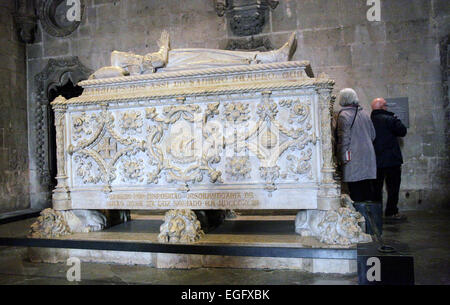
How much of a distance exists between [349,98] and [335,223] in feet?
4.07

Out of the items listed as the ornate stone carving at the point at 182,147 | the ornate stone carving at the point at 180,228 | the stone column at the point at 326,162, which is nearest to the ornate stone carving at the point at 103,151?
the ornate stone carving at the point at 182,147

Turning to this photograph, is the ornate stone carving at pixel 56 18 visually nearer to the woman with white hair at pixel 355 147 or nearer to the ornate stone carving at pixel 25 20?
the ornate stone carving at pixel 25 20

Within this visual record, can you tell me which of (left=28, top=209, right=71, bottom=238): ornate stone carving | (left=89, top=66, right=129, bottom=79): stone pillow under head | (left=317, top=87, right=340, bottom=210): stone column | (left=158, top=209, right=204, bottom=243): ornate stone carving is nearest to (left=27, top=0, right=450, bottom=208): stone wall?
(left=317, top=87, right=340, bottom=210): stone column

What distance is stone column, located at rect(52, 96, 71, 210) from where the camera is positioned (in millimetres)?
3806

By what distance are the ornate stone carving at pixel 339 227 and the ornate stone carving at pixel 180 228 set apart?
3.29 feet

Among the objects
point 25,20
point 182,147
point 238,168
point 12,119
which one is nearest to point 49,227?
point 182,147

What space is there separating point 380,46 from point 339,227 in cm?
370

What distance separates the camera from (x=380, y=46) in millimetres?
5723

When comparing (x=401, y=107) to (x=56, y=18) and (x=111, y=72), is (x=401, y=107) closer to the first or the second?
(x=111, y=72)

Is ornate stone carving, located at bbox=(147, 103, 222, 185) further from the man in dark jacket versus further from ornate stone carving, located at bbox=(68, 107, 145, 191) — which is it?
the man in dark jacket

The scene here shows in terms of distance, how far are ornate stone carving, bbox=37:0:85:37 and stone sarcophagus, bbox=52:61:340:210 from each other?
400 cm
